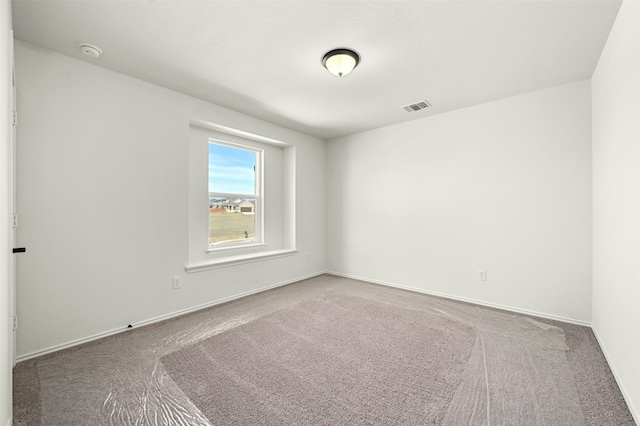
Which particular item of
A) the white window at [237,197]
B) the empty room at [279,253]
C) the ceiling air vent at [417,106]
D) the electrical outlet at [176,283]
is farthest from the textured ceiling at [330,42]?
the electrical outlet at [176,283]

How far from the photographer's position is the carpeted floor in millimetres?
1588

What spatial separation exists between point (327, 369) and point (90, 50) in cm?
316

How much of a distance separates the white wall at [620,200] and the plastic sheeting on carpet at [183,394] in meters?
0.35

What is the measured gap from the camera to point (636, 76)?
5.14 feet

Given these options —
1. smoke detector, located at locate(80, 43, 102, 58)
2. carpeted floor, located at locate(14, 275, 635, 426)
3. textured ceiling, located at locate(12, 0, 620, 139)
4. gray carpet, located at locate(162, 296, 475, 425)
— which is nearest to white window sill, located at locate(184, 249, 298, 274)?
carpeted floor, located at locate(14, 275, 635, 426)

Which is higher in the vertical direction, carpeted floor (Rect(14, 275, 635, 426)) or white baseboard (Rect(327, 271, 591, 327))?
white baseboard (Rect(327, 271, 591, 327))

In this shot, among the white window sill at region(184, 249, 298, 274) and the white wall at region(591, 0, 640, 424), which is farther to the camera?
the white window sill at region(184, 249, 298, 274)

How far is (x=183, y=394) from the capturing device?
5.76 feet

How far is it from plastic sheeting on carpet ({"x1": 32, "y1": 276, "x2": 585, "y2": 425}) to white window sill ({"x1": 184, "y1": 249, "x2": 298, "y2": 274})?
1.79 feet

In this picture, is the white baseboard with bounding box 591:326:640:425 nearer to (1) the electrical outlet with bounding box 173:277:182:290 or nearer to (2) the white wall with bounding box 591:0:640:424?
(2) the white wall with bounding box 591:0:640:424

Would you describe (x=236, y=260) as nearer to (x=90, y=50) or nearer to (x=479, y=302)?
(x=90, y=50)

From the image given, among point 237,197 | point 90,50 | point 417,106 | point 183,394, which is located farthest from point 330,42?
point 183,394

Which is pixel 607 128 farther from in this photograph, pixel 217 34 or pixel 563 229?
pixel 217 34

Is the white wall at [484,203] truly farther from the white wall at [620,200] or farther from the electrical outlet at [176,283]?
the electrical outlet at [176,283]
